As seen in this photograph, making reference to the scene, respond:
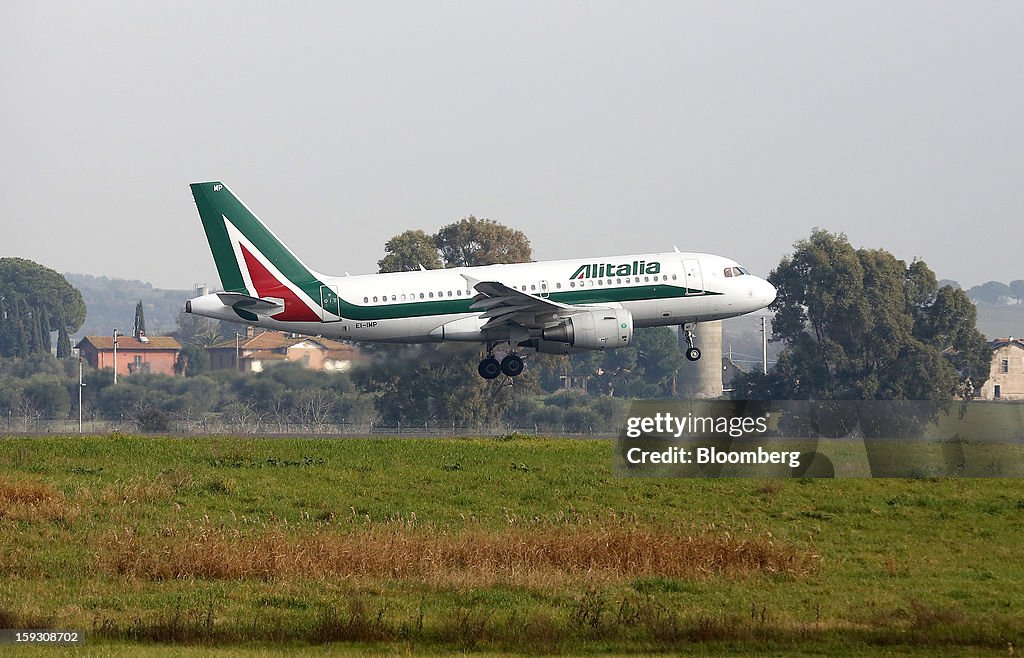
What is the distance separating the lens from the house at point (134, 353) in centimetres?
11069

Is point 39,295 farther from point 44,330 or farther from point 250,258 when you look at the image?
point 250,258

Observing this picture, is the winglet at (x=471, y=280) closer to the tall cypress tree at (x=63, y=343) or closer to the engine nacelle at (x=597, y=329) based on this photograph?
the engine nacelle at (x=597, y=329)

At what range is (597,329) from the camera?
51938mm

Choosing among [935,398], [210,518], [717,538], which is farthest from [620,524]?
[935,398]

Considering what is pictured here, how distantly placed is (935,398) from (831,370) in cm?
731

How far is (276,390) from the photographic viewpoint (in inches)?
2876

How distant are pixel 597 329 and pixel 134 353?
73.2 meters

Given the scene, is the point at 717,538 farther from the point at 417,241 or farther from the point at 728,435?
the point at 417,241

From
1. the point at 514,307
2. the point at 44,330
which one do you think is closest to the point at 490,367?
the point at 514,307

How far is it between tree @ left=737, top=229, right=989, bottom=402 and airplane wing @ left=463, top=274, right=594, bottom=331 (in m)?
40.9

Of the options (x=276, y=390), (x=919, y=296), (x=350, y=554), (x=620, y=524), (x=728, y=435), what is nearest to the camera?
(x=350, y=554)

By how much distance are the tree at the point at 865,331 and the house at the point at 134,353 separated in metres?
48.5

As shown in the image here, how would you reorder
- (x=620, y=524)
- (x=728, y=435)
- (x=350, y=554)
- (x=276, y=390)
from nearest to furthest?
(x=350, y=554) < (x=620, y=524) < (x=728, y=435) < (x=276, y=390)

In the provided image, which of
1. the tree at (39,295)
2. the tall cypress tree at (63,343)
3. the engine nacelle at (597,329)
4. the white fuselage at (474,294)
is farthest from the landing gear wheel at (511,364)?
the tall cypress tree at (63,343)
